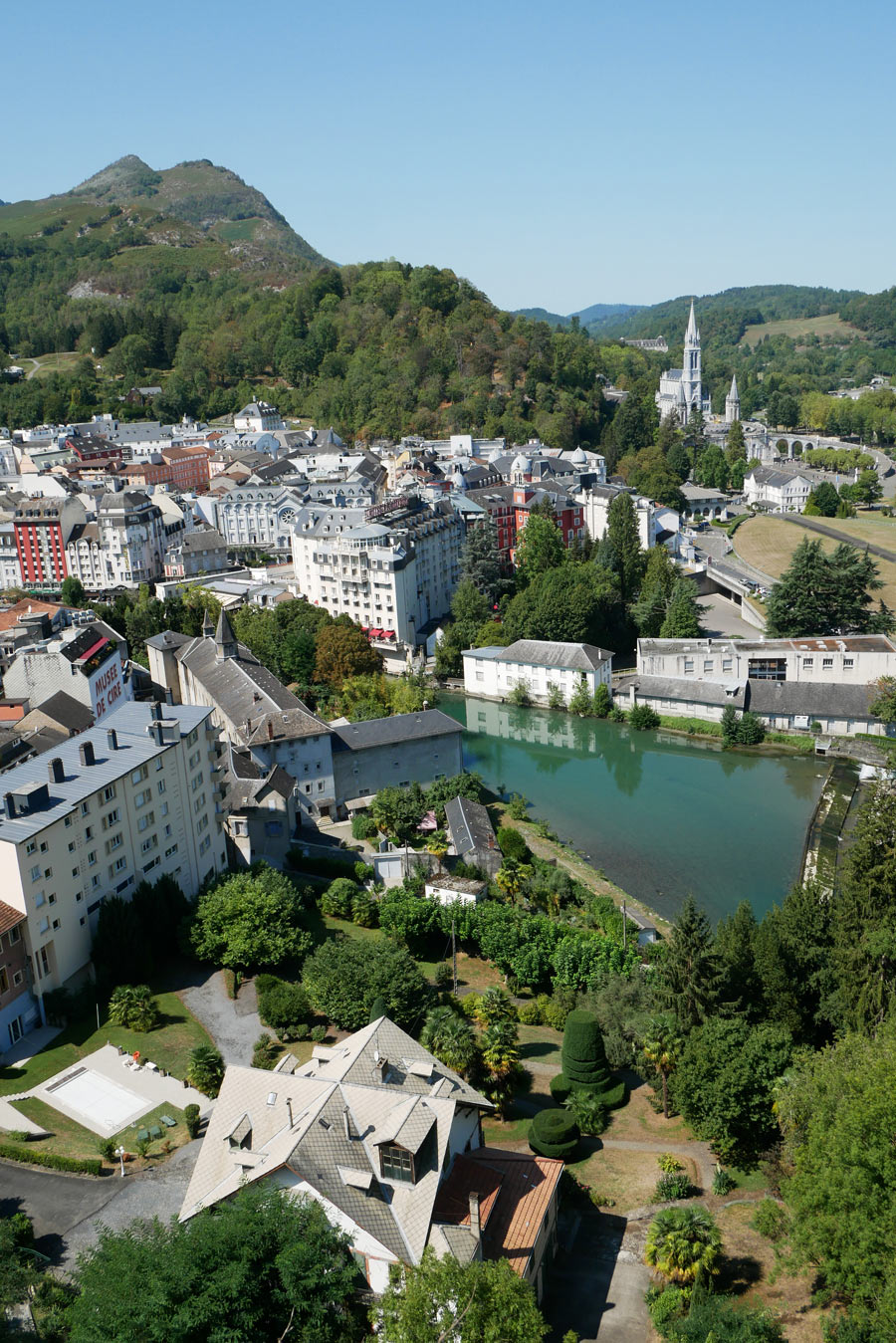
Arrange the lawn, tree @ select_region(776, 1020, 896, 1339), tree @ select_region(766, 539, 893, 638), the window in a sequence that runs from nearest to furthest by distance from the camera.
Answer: tree @ select_region(776, 1020, 896, 1339), the window, the lawn, tree @ select_region(766, 539, 893, 638)

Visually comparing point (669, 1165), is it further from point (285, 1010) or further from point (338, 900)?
point (338, 900)

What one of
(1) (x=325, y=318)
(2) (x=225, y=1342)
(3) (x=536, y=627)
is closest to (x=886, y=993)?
(2) (x=225, y=1342)

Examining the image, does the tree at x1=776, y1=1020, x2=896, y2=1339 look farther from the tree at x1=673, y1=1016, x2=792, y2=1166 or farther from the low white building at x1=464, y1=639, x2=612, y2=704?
the low white building at x1=464, y1=639, x2=612, y2=704

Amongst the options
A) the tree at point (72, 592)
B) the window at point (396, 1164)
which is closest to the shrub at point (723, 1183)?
the window at point (396, 1164)

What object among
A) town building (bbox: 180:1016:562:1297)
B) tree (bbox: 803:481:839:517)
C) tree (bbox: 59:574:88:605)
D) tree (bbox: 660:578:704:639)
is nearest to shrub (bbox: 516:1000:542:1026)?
town building (bbox: 180:1016:562:1297)

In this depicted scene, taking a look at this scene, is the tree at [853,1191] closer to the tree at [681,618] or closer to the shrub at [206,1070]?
Result: the shrub at [206,1070]

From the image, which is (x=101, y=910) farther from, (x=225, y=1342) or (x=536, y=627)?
(x=536, y=627)
